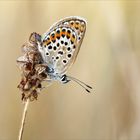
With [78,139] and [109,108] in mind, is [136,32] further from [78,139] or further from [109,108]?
[78,139]

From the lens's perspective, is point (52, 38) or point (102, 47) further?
point (102, 47)

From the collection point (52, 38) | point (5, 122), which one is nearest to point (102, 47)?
point (5, 122)

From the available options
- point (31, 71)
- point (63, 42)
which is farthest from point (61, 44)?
point (31, 71)

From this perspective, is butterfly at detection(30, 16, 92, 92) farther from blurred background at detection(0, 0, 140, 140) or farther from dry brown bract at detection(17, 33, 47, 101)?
blurred background at detection(0, 0, 140, 140)

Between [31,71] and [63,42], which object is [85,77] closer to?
[63,42]

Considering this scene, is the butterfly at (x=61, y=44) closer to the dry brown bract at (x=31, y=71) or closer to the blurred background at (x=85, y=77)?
the dry brown bract at (x=31, y=71)
